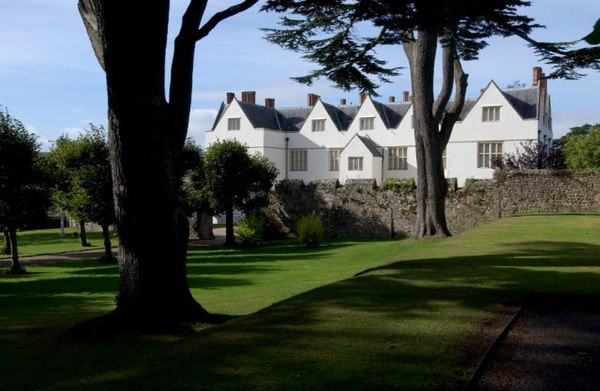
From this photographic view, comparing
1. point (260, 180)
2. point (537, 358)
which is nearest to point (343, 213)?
point (260, 180)

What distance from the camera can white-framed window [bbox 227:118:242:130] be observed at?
50.9 meters

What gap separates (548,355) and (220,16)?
617 cm

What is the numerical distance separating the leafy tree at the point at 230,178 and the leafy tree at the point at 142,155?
70.1ft

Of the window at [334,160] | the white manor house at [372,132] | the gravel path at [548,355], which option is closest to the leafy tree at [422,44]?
the gravel path at [548,355]

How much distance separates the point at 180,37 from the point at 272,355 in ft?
16.5

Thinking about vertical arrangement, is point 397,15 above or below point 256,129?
below

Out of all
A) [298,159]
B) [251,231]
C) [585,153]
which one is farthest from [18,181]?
[585,153]

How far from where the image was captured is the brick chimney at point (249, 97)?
54938mm

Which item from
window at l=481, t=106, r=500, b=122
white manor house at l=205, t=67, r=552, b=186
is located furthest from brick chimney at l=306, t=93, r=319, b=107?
window at l=481, t=106, r=500, b=122

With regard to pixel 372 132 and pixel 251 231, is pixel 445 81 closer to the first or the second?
pixel 251 231

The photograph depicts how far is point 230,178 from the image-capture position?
29.8m

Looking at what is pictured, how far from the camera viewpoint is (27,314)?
1110cm

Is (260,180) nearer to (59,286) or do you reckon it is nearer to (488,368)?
(59,286)

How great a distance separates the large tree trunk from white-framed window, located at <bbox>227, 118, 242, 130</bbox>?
30.5 metres
